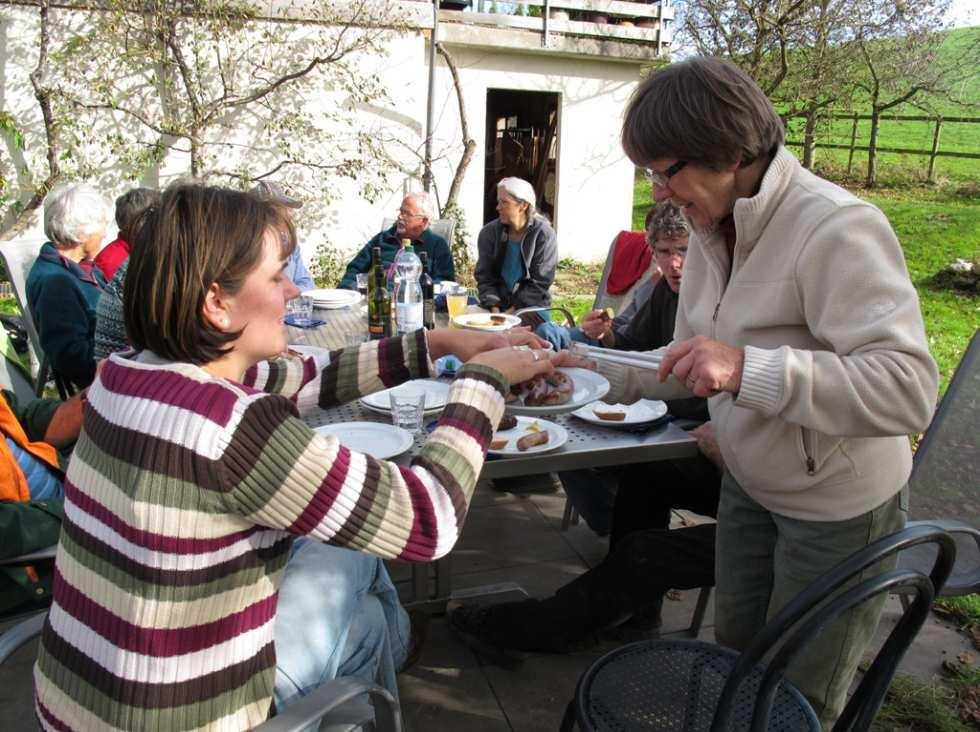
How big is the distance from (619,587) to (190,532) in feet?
5.36

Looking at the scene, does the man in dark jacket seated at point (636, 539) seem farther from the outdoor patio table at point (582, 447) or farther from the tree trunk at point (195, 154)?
the tree trunk at point (195, 154)

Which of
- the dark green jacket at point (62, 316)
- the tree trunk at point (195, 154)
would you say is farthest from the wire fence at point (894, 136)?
the dark green jacket at point (62, 316)

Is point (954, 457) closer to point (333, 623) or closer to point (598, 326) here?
point (598, 326)

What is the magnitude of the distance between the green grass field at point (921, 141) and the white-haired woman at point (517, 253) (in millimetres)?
11529

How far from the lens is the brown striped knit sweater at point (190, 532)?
113cm

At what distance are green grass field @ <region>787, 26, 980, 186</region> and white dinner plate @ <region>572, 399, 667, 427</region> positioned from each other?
14497 millimetres

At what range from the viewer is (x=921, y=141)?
18.5 m

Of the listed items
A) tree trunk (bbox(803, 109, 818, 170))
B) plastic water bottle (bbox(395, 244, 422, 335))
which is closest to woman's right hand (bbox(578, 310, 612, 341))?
plastic water bottle (bbox(395, 244, 422, 335))

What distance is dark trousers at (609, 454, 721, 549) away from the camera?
9.41 feet

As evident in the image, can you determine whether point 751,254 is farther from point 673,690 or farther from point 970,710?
point 970,710

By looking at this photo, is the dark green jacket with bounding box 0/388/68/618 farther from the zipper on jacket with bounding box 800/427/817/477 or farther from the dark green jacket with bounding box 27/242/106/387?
the zipper on jacket with bounding box 800/427/817/477

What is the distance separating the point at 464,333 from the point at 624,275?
9.10 feet

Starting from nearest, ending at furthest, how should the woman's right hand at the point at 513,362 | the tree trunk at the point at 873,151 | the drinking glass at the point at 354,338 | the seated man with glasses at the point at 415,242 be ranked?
the woman's right hand at the point at 513,362
the drinking glass at the point at 354,338
the seated man with glasses at the point at 415,242
the tree trunk at the point at 873,151

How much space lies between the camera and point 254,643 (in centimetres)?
125
